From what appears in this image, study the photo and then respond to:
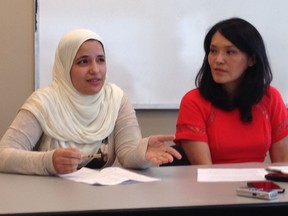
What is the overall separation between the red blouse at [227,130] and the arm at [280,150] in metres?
0.02

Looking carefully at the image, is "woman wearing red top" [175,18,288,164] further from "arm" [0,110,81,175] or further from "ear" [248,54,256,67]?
"arm" [0,110,81,175]

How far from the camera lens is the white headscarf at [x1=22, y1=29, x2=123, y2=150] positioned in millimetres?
1854

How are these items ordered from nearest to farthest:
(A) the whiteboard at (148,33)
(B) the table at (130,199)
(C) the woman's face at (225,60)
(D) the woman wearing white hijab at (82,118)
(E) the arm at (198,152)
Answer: (B) the table at (130,199) → (D) the woman wearing white hijab at (82,118) → (E) the arm at (198,152) → (C) the woman's face at (225,60) → (A) the whiteboard at (148,33)

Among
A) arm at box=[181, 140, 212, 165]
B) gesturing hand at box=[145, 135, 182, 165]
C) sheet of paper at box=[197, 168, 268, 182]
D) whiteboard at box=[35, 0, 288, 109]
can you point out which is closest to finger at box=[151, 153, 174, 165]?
gesturing hand at box=[145, 135, 182, 165]

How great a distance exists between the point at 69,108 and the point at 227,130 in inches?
26.6

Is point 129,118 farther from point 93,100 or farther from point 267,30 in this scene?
point 267,30

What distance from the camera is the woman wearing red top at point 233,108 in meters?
2.08

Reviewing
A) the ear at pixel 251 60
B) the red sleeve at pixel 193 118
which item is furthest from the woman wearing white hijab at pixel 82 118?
the ear at pixel 251 60

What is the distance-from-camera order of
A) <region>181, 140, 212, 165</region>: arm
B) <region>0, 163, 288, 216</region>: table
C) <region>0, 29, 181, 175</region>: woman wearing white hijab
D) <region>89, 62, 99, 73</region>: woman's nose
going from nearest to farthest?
<region>0, 163, 288, 216</region>: table < <region>0, 29, 181, 175</region>: woman wearing white hijab < <region>89, 62, 99, 73</region>: woman's nose < <region>181, 140, 212, 165</region>: arm

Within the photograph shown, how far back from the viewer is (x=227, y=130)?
2.08 metres

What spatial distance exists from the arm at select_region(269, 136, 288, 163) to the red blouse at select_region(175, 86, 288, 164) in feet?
0.07

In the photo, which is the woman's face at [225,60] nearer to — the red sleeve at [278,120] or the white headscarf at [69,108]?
the red sleeve at [278,120]

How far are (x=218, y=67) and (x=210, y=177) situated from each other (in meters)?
0.69

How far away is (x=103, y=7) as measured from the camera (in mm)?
2621
